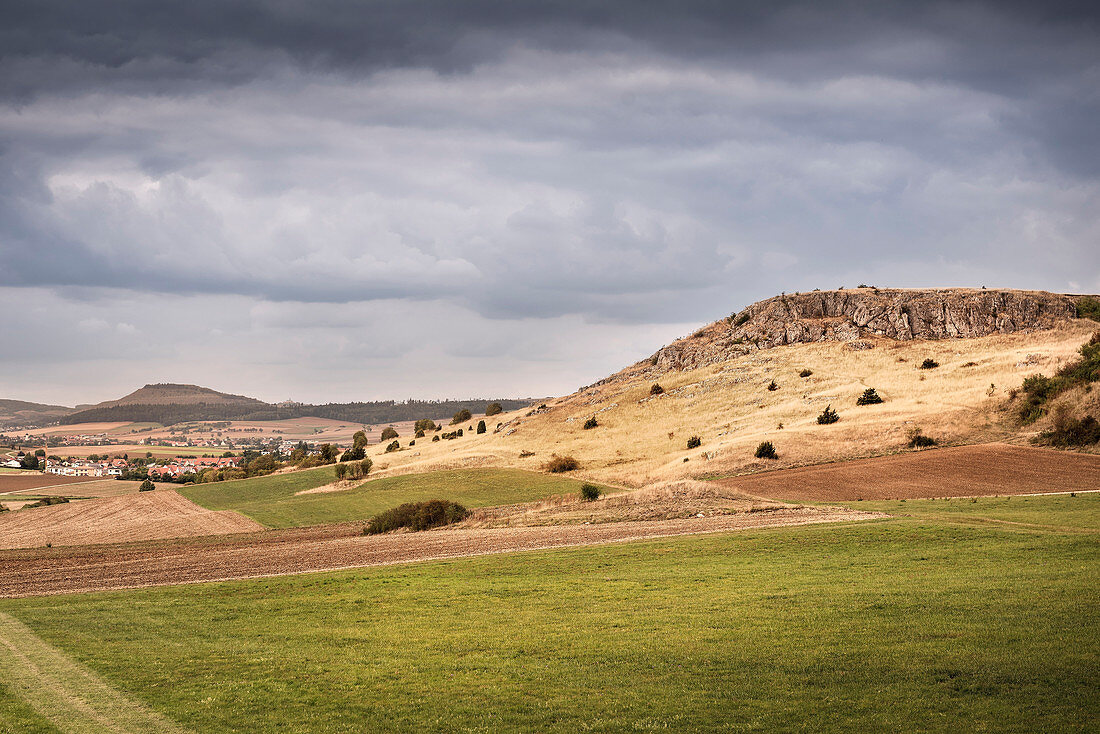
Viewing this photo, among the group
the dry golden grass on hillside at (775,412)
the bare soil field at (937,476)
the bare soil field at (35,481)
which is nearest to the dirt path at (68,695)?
the bare soil field at (937,476)

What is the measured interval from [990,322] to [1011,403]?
52673 mm

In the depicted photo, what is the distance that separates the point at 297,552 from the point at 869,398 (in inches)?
2501

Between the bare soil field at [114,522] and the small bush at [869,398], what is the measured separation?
62542 mm

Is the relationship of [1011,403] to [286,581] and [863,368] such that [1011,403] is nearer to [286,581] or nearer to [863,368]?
[863,368]

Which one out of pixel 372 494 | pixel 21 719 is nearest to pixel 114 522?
pixel 372 494

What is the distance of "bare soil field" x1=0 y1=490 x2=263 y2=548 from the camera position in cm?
5675

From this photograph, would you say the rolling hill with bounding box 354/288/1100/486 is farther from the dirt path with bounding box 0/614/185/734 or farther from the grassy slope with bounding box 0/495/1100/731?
the dirt path with bounding box 0/614/185/734

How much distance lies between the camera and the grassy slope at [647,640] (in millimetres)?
12430

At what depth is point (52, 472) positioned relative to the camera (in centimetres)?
14750

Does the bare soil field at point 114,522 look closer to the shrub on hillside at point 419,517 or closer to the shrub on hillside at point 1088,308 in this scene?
the shrub on hillside at point 419,517

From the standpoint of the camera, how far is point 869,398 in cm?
8012

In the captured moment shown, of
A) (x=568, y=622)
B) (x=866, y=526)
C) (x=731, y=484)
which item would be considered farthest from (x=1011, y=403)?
(x=568, y=622)

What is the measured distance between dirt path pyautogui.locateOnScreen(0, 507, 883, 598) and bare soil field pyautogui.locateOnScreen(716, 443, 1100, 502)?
9.63 m

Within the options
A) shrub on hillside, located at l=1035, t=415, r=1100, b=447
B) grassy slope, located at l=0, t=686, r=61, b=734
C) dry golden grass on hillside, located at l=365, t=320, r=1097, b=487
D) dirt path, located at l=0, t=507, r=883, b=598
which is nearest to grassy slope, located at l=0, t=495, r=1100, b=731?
grassy slope, located at l=0, t=686, r=61, b=734
